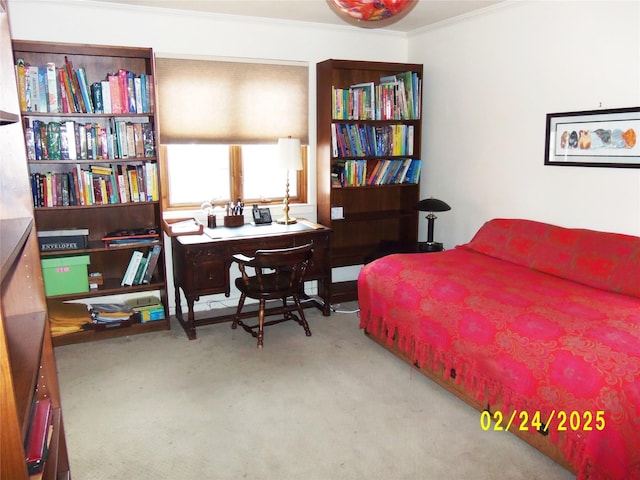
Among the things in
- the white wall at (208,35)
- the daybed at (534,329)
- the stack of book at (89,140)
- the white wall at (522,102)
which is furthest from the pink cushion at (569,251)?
the stack of book at (89,140)

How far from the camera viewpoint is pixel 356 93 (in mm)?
4262

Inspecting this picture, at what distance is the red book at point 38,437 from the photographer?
1313 mm

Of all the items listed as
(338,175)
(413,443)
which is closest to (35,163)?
(338,175)

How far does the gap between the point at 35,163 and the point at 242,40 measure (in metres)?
1.78

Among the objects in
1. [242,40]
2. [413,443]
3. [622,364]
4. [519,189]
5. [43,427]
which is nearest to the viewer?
[43,427]

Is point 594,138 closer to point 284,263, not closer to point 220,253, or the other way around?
point 284,263

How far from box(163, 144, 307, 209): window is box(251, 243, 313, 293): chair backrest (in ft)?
2.88

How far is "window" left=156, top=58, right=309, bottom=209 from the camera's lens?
12.8 ft

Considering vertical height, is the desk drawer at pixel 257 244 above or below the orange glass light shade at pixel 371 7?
below

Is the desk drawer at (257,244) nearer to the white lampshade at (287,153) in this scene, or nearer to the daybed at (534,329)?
the white lampshade at (287,153)

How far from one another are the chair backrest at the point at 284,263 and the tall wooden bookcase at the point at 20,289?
5.40ft

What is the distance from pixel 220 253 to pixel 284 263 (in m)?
0.53

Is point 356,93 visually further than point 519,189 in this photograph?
Yes

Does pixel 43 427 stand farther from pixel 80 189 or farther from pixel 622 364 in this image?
pixel 80 189
